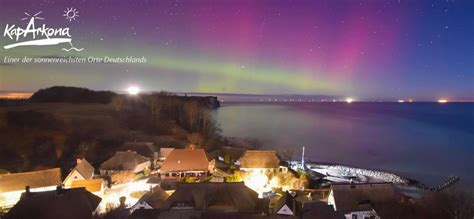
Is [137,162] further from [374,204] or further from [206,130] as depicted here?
[206,130]

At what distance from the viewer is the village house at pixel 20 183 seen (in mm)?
17891

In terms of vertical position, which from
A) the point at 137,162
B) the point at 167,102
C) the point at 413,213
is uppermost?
the point at 167,102

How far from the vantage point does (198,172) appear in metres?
23.8

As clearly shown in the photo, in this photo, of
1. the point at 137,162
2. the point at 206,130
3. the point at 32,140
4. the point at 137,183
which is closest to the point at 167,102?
the point at 206,130

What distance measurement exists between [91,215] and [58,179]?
23.0 ft

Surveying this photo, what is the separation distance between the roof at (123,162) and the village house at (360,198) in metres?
13.1

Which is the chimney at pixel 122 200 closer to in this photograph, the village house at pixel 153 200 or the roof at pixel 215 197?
the village house at pixel 153 200

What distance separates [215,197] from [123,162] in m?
9.99

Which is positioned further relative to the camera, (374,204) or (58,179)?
(58,179)

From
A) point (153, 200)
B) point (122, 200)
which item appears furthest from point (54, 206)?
point (153, 200)

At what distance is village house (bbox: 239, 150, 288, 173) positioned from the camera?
2595 centimetres

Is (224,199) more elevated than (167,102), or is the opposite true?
(167,102)

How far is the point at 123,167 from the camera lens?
78.8 feet

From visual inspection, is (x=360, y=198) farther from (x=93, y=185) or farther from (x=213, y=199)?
(x=93, y=185)
